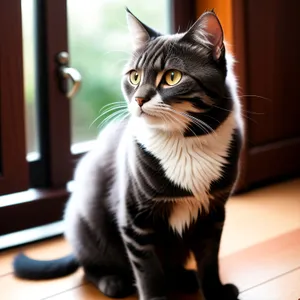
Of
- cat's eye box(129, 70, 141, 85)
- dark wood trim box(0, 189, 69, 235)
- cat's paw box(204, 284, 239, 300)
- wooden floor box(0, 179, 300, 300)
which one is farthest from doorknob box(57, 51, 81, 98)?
cat's paw box(204, 284, 239, 300)

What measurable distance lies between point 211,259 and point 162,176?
0.25m

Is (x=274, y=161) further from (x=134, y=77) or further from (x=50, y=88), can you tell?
(x=134, y=77)

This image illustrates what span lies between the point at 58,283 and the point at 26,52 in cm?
67

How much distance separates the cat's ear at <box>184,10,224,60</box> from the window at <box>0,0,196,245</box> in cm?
63

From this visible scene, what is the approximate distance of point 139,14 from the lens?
2.06m

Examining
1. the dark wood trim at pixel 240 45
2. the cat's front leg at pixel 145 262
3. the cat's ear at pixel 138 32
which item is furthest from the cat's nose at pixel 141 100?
the dark wood trim at pixel 240 45

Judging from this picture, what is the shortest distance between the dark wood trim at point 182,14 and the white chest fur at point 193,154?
2.65 feet

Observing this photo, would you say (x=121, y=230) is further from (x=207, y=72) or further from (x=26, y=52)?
(x=26, y=52)

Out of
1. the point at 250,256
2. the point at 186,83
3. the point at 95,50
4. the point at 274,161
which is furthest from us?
the point at 274,161

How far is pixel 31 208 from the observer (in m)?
1.88

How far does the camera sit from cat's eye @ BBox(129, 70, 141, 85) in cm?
135

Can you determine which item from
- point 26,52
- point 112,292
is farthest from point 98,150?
point 26,52

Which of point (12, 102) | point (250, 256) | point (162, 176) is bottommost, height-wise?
point (250, 256)

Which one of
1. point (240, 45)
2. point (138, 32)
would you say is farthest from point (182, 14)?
point (138, 32)
